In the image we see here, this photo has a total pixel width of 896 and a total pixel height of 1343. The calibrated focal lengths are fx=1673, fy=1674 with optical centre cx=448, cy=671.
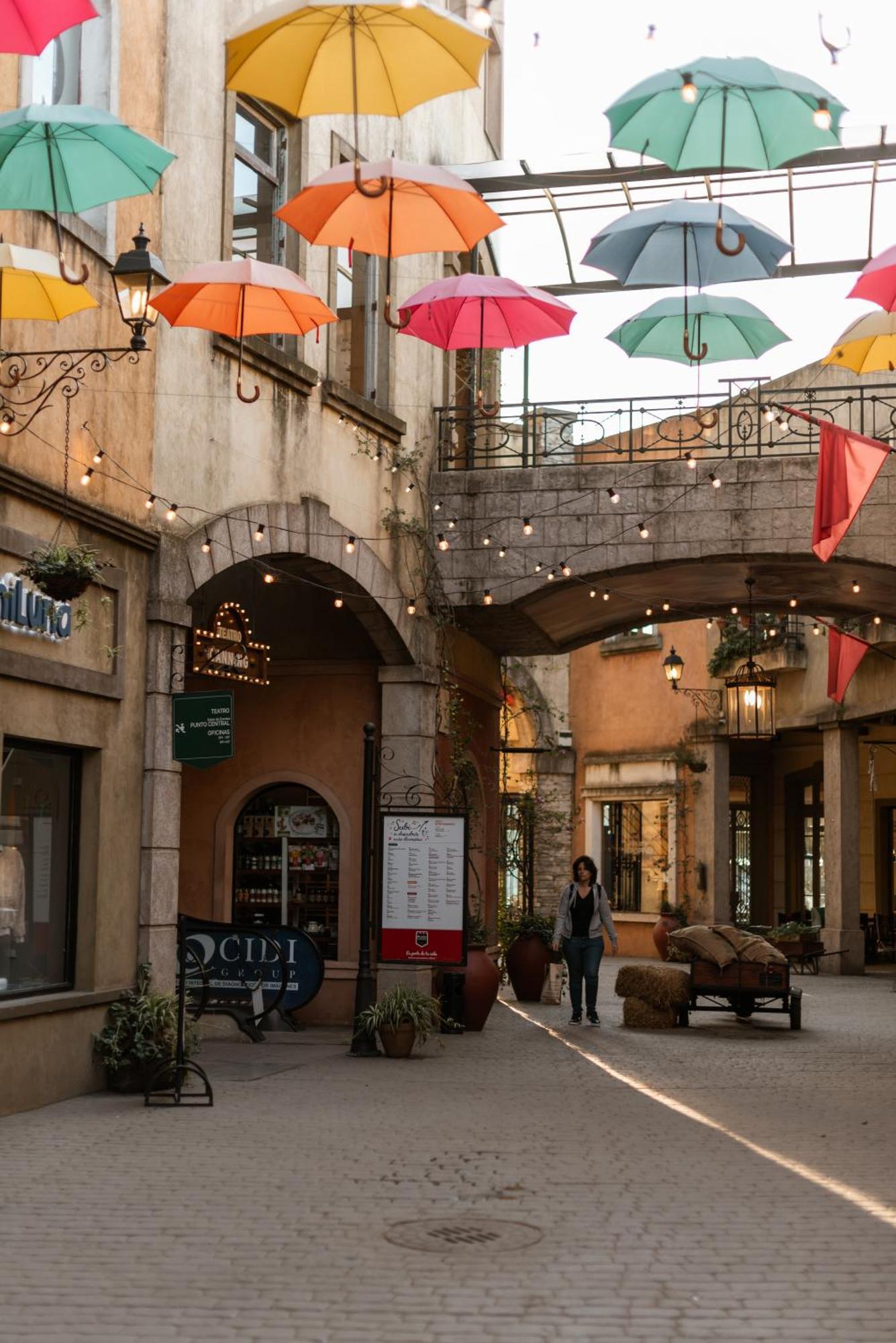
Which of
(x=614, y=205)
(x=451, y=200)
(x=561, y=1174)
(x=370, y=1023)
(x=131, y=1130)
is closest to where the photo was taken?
(x=561, y=1174)

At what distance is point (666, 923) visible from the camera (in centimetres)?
Answer: 2802

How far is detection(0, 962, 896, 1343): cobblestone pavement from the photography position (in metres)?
5.62

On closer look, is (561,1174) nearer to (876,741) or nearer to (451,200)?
(451,200)

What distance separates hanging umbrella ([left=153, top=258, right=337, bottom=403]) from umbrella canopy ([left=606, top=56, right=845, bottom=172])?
2.18 metres

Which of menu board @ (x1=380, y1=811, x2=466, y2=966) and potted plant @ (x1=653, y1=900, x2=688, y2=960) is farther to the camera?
potted plant @ (x1=653, y1=900, x2=688, y2=960)

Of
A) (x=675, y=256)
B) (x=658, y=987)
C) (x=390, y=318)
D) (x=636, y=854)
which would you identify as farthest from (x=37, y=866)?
(x=636, y=854)

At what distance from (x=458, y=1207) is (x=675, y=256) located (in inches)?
300

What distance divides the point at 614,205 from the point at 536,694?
10.9 m

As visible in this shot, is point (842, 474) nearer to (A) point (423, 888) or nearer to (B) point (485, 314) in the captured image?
(B) point (485, 314)

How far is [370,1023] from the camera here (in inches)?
518

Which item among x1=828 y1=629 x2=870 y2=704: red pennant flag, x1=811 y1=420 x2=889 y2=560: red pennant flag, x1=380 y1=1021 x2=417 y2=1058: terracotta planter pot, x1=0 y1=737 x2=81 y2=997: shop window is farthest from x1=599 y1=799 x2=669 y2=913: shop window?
x1=0 y1=737 x2=81 y2=997: shop window

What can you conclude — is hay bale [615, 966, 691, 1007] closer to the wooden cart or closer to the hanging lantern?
the wooden cart

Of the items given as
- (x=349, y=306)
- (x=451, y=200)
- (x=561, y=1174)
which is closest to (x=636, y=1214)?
(x=561, y=1174)

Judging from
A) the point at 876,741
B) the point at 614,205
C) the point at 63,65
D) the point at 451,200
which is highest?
the point at 614,205
